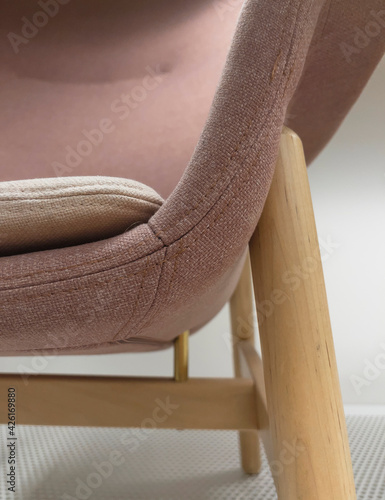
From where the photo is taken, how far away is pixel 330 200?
1.42 m

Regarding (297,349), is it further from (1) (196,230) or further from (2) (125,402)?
(2) (125,402)

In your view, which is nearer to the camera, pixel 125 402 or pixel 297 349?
pixel 297 349

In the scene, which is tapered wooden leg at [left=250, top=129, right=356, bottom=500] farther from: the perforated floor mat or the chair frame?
the perforated floor mat

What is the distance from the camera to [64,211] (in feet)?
1.02

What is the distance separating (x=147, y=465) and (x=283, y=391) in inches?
24.5

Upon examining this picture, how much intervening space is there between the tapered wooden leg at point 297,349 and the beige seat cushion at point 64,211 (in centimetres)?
11

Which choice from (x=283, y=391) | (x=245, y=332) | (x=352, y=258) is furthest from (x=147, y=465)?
(x=352, y=258)

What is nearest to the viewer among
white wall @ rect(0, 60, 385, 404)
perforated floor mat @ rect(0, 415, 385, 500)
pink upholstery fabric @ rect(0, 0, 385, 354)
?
pink upholstery fabric @ rect(0, 0, 385, 354)

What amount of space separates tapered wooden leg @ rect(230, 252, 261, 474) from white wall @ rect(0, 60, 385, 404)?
0.49m

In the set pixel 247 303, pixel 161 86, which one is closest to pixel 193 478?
pixel 247 303

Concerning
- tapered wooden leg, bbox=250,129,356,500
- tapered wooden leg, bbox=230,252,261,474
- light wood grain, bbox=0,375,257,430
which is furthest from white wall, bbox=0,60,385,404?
tapered wooden leg, bbox=250,129,356,500

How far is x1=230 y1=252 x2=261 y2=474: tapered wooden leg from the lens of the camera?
848 mm

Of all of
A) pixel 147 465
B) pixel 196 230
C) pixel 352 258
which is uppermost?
pixel 352 258

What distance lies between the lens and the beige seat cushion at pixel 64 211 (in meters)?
0.31
